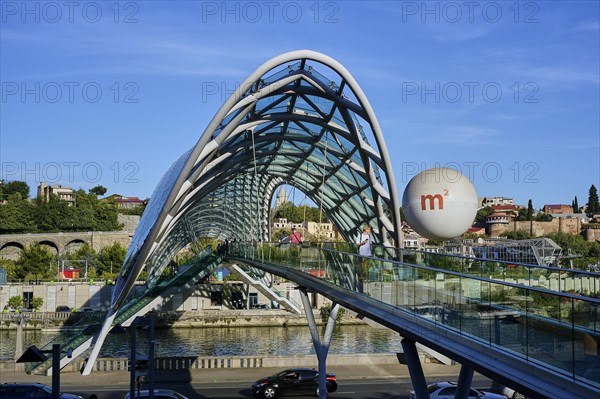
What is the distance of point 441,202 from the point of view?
2788cm

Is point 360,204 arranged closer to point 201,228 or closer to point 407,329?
point 407,329

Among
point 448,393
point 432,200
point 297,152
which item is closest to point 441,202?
point 432,200

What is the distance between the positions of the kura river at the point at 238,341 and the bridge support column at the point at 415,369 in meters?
38.2

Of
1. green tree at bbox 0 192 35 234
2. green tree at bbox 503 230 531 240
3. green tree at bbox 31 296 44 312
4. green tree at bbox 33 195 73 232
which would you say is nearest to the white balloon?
green tree at bbox 31 296 44 312

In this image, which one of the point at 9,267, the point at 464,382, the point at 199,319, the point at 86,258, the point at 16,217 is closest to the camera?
the point at 464,382

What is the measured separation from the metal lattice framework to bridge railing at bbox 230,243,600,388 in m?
14.5

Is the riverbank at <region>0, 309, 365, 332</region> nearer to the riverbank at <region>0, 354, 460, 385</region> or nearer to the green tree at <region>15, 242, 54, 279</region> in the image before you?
the green tree at <region>15, 242, 54, 279</region>

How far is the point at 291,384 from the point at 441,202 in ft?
33.9

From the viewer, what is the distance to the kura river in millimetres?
55875

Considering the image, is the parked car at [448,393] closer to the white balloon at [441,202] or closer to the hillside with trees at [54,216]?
the white balloon at [441,202]

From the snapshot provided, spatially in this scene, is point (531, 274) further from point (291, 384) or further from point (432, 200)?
point (291, 384)

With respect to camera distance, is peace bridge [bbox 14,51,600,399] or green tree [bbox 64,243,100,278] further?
green tree [bbox 64,243,100,278]

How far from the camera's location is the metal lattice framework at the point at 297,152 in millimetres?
33125

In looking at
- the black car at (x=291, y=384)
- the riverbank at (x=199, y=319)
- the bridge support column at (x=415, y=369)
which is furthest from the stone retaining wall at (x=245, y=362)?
the riverbank at (x=199, y=319)
